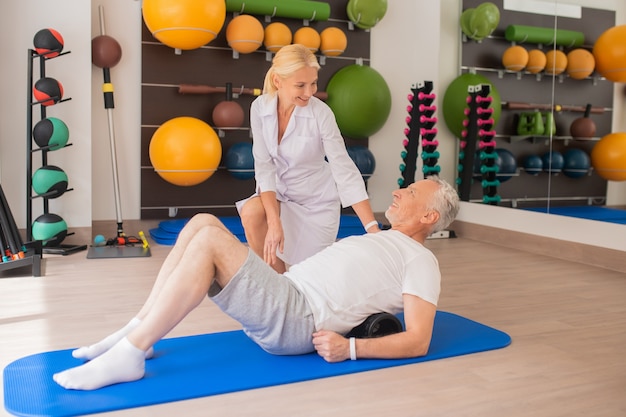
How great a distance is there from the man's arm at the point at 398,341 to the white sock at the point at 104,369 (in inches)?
24.4

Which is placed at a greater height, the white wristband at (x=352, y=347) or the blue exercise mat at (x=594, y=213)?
the blue exercise mat at (x=594, y=213)

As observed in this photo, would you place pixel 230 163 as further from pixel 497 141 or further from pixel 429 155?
pixel 497 141

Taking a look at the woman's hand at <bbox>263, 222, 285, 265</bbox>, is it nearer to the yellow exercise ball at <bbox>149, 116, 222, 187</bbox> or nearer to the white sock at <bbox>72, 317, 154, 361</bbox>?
the white sock at <bbox>72, 317, 154, 361</bbox>

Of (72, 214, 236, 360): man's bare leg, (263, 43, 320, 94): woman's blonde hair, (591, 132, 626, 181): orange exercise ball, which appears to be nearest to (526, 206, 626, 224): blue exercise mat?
(591, 132, 626, 181): orange exercise ball

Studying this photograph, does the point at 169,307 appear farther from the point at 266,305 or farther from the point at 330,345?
the point at 330,345

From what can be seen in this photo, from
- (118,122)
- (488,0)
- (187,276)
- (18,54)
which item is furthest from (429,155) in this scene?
(187,276)

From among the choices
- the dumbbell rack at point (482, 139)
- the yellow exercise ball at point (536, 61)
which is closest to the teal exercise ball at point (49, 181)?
the dumbbell rack at point (482, 139)

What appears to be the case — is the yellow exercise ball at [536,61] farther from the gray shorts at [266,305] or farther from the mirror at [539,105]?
the gray shorts at [266,305]

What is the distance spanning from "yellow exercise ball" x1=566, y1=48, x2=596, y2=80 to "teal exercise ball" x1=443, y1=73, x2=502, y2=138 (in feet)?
2.89

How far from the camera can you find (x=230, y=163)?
545 cm

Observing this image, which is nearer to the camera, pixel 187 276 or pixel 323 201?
pixel 187 276

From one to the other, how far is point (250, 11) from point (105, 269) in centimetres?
254

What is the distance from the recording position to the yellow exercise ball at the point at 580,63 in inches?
189

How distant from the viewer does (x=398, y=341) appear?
93.0 inches
